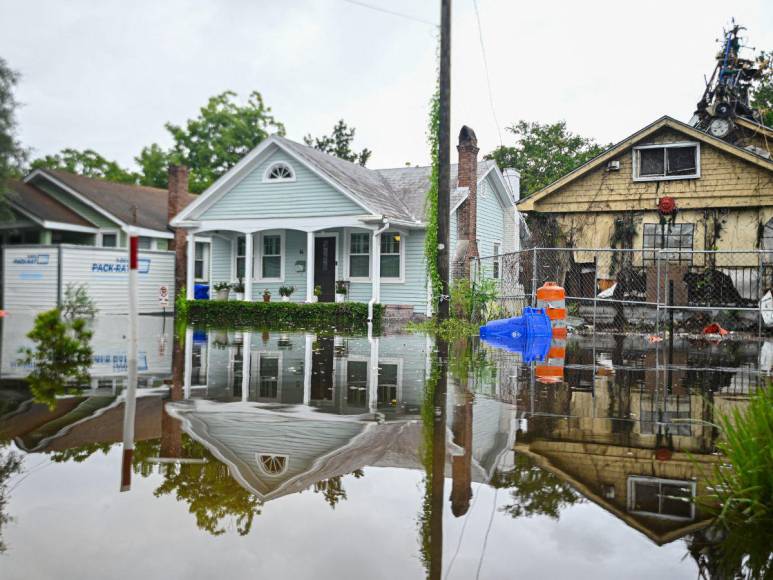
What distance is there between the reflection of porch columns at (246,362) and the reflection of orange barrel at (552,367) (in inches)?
136

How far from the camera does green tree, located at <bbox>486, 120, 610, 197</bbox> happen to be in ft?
145

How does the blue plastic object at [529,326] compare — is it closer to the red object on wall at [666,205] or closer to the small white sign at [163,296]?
the red object on wall at [666,205]

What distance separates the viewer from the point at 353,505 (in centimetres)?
394

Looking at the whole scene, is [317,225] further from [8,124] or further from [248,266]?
[8,124]

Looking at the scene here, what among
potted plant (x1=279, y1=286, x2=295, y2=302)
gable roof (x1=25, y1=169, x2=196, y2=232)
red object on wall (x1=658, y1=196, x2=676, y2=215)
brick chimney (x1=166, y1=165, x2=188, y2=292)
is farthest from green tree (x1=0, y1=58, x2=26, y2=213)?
red object on wall (x1=658, y1=196, x2=676, y2=215)

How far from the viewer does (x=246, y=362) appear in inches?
422

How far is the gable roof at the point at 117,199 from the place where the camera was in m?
29.2

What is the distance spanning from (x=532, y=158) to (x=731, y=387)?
3838 cm

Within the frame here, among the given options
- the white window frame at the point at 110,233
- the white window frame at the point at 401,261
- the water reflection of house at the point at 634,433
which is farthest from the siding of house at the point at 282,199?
the water reflection of house at the point at 634,433

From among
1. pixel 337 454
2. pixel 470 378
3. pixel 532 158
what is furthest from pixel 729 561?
pixel 532 158

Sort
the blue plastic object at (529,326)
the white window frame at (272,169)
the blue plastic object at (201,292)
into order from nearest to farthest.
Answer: the blue plastic object at (529,326), the white window frame at (272,169), the blue plastic object at (201,292)

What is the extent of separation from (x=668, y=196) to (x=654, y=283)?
278cm

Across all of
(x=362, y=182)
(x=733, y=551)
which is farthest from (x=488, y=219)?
(x=733, y=551)

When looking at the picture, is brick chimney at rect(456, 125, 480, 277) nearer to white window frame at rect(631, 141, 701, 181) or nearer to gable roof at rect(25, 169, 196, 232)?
white window frame at rect(631, 141, 701, 181)
